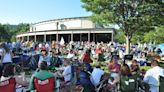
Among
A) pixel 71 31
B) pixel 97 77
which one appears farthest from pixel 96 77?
pixel 71 31

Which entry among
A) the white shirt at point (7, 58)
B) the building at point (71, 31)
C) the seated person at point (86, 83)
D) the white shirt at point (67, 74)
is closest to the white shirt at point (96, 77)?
the seated person at point (86, 83)

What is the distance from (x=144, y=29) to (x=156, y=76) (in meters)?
22.4

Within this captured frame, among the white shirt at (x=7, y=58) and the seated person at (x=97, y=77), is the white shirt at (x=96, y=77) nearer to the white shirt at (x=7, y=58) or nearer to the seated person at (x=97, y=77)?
the seated person at (x=97, y=77)

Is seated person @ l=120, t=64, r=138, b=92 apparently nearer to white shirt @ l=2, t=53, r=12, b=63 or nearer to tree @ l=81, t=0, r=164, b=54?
white shirt @ l=2, t=53, r=12, b=63

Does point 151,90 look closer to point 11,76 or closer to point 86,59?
point 11,76

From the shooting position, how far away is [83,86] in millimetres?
8367

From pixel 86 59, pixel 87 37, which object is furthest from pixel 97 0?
pixel 87 37

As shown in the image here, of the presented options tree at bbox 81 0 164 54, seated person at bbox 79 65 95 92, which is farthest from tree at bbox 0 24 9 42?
seated person at bbox 79 65 95 92

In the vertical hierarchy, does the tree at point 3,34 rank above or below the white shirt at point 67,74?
below

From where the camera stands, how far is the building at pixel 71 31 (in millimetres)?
68688

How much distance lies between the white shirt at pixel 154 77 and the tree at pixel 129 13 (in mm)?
21251

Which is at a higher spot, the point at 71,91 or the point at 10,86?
the point at 10,86

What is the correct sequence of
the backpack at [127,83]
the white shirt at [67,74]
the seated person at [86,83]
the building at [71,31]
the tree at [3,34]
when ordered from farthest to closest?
the tree at [3,34] < the building at [71,31] < the white shirt at [67,74] < the seated person at [86,83] < the backpack at [127,83]

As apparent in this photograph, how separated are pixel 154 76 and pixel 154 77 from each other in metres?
0.02
